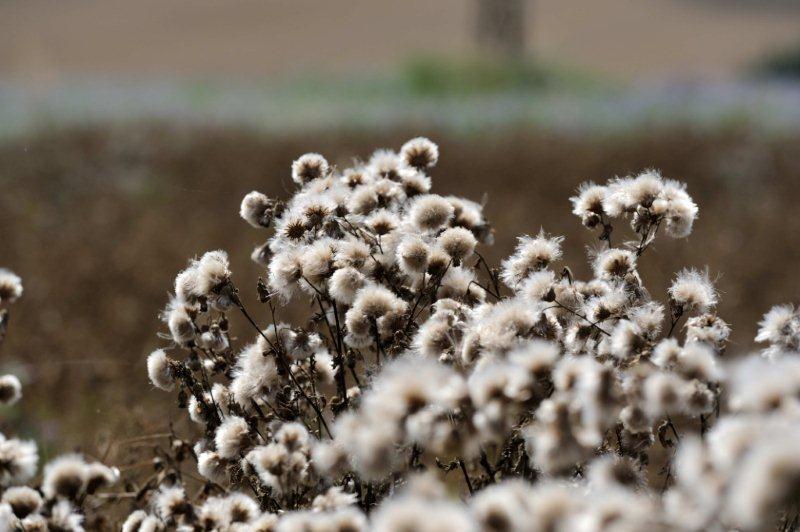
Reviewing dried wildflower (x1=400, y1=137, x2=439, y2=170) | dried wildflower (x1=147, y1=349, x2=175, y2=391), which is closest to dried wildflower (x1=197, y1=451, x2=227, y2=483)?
dried wildflower (x1=147, y1=349, x2=175, y2=391)

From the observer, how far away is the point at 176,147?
37.7 feet

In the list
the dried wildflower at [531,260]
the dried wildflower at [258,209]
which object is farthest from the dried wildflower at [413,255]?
the dried wildflower at [258,209]

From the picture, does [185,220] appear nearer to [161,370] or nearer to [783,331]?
[161,370]

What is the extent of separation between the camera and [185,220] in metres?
8.76

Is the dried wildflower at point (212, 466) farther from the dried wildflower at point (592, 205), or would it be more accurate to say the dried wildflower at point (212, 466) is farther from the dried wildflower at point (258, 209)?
the dried wildflower at point (592, 205)

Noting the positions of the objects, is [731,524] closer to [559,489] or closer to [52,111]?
[559,489]

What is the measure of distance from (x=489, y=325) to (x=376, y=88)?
57.3 ft

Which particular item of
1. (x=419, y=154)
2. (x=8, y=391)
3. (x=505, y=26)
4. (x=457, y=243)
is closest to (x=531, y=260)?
(x=457, y=243)

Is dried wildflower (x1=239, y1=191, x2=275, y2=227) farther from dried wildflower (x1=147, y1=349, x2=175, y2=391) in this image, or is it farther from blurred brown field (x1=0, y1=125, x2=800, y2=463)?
blurred brown field (x1=0, y1=125, x2=800, y2=463)

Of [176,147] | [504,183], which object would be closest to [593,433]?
[504,183]

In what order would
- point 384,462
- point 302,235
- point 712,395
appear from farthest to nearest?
point 302,235
point 712,395
point 384,462

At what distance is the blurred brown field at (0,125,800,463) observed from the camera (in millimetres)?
5121

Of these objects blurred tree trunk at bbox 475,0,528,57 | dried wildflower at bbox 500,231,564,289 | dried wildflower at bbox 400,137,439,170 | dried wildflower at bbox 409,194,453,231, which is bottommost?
dried wildflower at bbox 500,231,564,289

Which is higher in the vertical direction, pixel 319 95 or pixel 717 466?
pixel 319 95
